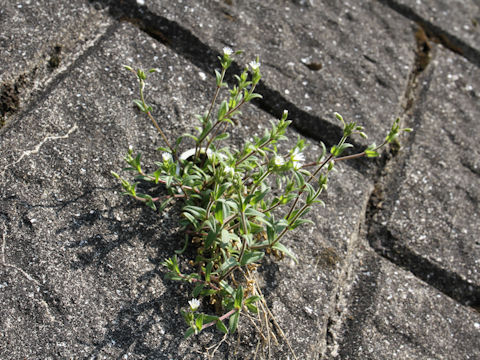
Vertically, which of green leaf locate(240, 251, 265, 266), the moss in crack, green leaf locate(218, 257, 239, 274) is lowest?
green leaf locate(218, 257, 239, 274)

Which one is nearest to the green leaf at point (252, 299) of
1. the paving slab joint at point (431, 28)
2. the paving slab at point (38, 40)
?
the paving slab at point (38, 40)

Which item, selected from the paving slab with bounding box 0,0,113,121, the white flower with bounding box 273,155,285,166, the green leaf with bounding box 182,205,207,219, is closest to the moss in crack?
the paving slab with bounding box 0,0,113,121

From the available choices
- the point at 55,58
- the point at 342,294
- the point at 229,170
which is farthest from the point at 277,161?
the point at 55,58

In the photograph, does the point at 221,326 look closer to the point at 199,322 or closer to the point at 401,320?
the point at 199,322

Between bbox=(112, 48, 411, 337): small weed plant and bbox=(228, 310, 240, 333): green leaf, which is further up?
bbox=(112, 48, 411, 337): small weed plant

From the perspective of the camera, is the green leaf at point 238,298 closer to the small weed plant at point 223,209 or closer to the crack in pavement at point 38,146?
the small weed plant at point 223,209

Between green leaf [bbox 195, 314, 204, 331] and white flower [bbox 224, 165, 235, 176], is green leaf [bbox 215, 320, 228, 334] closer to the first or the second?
green leaf [bbox 195, 314, 204, 331]

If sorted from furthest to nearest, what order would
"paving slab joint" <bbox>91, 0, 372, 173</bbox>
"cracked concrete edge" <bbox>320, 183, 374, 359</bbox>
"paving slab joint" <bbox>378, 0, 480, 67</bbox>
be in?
1. "paving slab joint" <bbox>378, 0, 480, 67</bbox>
2. "paving slab joint" <bbox>91, 0, 372, 173</bbox>
3. "cracked concrete edge" <bbox>320, 183, 374, 359</bbox>
